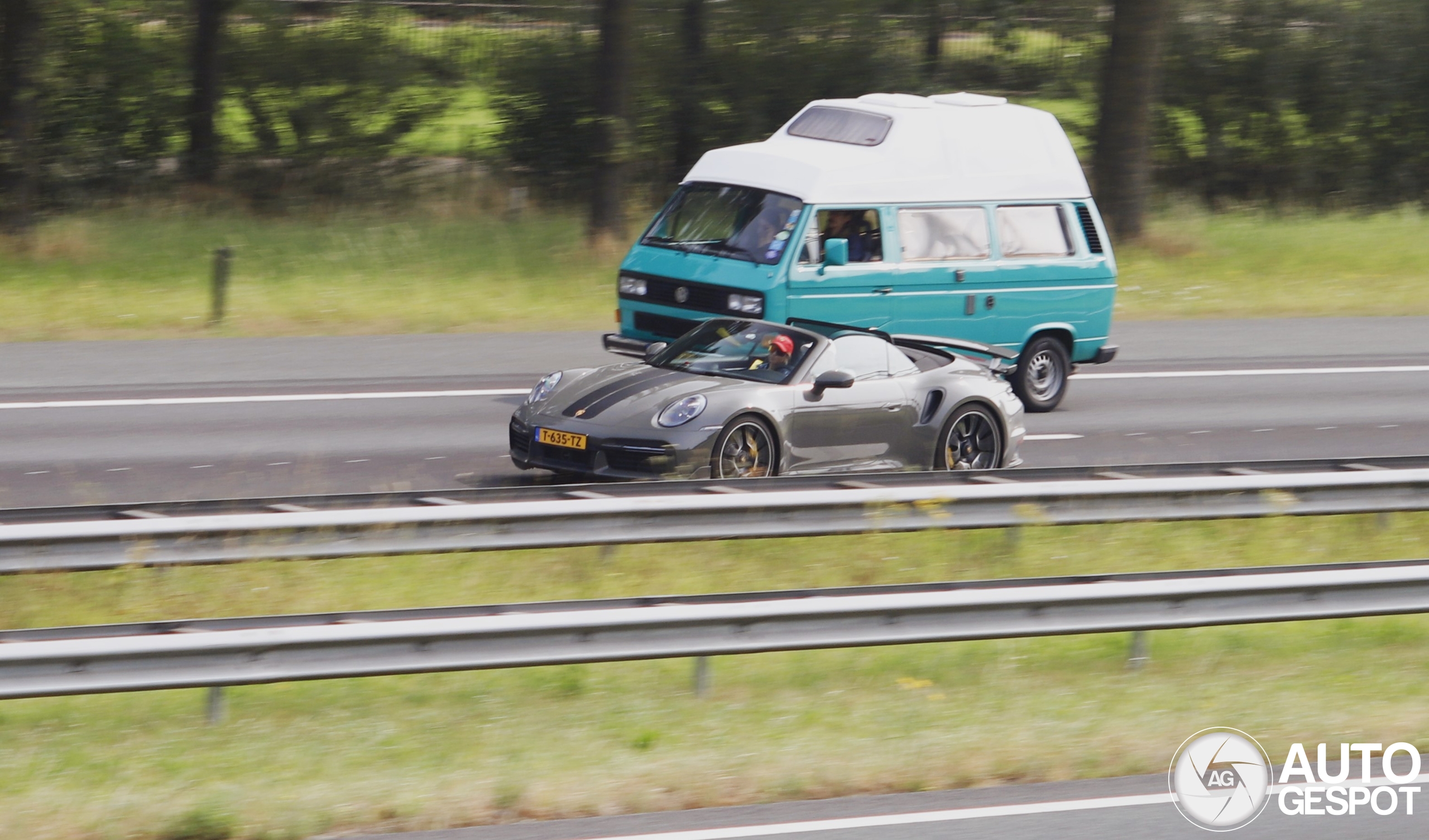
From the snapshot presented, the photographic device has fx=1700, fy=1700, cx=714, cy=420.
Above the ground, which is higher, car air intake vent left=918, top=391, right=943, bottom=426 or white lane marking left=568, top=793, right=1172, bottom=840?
white lane marking left=568, top=793, right=1172, bottom=840

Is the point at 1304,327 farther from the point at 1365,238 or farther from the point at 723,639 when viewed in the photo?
the point at 723,639

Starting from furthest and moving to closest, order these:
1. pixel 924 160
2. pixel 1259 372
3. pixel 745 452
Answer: pixel 1259 372 < pixel 924 160 < pixel 745 452

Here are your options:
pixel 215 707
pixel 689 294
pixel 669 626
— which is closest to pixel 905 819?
pixel 669 626

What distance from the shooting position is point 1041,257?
52.7 ft

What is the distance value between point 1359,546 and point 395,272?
46.9 ft

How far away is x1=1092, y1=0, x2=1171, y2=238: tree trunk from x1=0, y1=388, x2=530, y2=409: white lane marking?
13074 millimetres

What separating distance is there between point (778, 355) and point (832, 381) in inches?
23.7

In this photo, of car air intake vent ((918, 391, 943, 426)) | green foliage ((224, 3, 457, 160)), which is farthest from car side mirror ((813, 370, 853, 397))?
green foliage ((224, 3, 457, 160))

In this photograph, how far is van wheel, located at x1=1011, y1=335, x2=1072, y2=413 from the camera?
52.0ft

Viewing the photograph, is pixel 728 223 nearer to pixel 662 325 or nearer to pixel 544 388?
pixel 662 325

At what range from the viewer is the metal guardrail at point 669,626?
663 centimetres

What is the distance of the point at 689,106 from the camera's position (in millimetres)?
29703

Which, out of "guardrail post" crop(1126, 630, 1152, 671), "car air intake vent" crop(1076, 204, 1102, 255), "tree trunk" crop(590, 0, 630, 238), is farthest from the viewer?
"tree trunk" crop(590, 0, 630, 238)

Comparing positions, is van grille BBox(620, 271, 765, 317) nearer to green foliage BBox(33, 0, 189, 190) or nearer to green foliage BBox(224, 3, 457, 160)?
green foliage BBox(224, 3, 457, 160)
